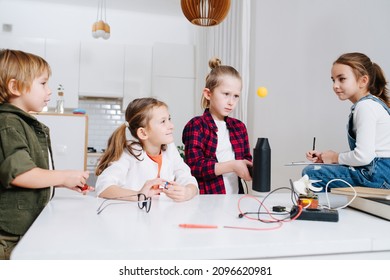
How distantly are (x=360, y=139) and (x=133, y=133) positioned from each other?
0.88 metres

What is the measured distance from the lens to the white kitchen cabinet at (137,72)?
4082 millimetres

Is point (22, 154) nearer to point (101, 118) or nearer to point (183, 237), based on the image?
point (183, 237)

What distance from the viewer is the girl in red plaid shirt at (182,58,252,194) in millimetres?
1386

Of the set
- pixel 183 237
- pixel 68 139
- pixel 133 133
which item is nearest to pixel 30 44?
pixel 68 139

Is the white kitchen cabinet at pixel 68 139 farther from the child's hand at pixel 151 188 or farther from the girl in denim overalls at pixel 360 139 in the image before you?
the child's hand at pixel 151 188

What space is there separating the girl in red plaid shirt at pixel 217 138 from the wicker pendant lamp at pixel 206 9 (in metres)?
0.52

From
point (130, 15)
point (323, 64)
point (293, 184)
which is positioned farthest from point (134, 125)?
point (130, 15)

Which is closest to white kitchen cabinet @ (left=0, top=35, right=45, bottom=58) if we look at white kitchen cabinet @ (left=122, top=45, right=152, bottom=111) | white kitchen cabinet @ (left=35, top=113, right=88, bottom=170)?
white kitchen cabinet @ (left=122, top=45, right=152, bottom=111)

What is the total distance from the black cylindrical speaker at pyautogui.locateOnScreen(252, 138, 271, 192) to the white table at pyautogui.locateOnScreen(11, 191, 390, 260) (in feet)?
0.84

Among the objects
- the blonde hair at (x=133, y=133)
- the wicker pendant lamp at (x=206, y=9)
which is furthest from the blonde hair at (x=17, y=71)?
the wicker pendant lamp at (x=206, y=9)

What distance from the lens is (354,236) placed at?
1.95ft

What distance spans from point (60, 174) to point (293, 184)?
612mm

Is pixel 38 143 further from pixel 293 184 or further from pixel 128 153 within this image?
pixel 293 184

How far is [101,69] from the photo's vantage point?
3.99m
